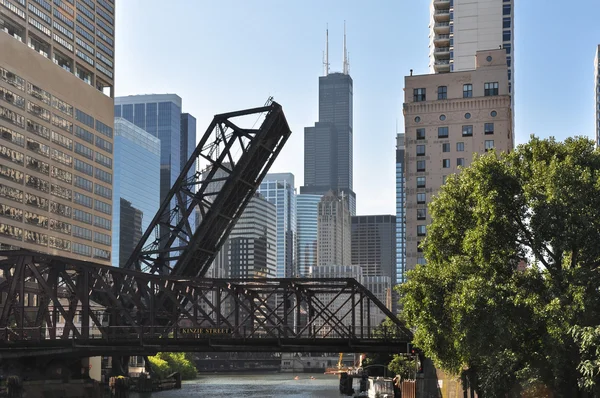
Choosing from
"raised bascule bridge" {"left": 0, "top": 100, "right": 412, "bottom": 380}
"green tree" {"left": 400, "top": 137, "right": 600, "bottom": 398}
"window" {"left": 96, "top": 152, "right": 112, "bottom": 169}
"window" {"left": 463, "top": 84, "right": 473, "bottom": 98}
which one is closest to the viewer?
"green tree" {"left": 400, "top": 137, "right": 600, "bottom": 398}

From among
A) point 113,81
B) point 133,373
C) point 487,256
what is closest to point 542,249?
point 487,256

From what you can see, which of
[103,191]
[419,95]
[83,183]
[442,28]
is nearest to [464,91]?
[419,95]

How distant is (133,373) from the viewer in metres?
112

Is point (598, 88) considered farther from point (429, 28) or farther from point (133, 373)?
point (133, 373)

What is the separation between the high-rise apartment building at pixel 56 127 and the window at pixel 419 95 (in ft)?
130

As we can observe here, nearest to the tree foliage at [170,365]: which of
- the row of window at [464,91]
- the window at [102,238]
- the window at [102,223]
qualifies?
the window at [102,238]

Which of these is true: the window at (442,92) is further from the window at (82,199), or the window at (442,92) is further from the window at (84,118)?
the window at (82,199)

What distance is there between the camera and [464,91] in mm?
88312

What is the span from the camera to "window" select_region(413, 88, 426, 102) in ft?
291

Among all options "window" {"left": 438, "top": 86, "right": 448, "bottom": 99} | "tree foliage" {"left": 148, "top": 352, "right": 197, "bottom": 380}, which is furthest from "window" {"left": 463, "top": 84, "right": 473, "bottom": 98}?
"tree foliage" {"left": 148, "top": 352, "right": 197, "bottom": 380}

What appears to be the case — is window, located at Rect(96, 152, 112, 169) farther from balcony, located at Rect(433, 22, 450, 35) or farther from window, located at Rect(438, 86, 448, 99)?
window, located at Rect(438, 86, 448, 99)

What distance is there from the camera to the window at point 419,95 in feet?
291

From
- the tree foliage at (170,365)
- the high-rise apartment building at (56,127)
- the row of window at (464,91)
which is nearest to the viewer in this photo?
the row of window at (464,91)

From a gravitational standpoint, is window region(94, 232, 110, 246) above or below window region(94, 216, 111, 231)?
below
